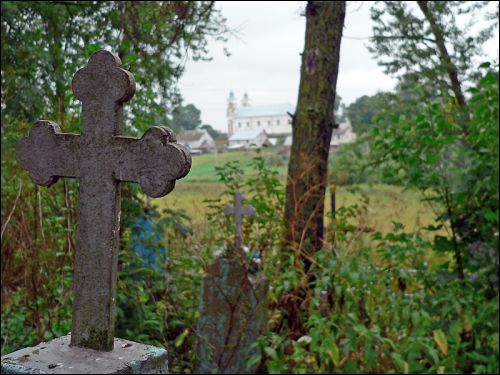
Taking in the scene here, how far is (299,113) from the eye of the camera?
5.46 meters

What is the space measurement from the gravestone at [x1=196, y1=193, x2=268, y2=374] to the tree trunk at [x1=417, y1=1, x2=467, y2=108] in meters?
4.90

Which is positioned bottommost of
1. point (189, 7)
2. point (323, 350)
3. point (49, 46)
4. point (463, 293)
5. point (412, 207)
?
point (323, 350)

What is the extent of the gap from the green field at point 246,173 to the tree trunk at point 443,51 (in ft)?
9.12

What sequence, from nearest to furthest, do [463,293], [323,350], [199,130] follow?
[323,350] < [463,293] < [199,130]

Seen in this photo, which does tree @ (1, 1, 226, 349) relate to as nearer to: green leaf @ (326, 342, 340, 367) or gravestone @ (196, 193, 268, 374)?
gravestone @ (196, 193, 268, 374)

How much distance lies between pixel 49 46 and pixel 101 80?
→ 14.7 feet

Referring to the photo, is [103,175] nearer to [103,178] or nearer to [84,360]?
[103,178]

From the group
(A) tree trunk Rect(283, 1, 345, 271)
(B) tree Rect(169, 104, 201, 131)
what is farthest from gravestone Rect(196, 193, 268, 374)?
(B) tree Rect(169, 104, 201, 131)

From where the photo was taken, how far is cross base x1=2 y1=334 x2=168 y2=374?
4.38ft

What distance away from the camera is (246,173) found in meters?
5.92

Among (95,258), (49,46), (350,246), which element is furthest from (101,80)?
(49,46)

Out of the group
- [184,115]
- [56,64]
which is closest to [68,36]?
[56,64]

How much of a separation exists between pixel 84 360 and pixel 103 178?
403mm

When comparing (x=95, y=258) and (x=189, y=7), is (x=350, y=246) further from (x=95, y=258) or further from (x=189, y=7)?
(x=95, y=258)
